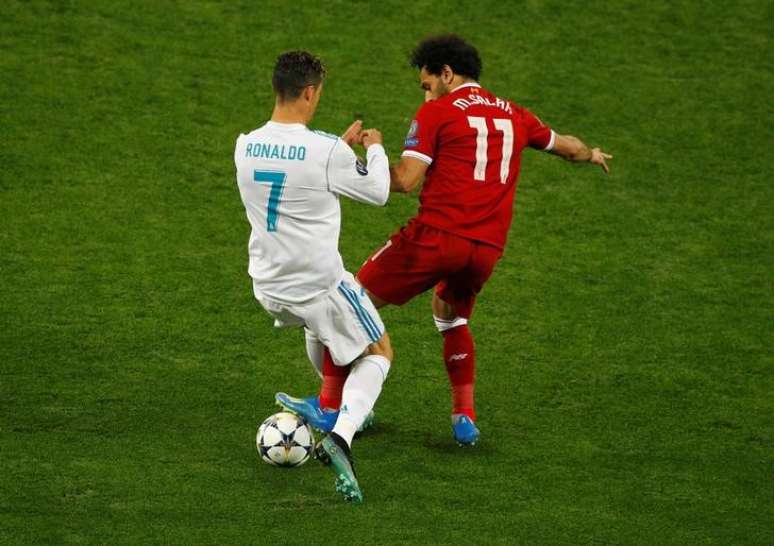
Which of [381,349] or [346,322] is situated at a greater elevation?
[346,322]

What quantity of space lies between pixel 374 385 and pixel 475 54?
1562mm

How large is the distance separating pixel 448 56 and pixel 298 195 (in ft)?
3.76

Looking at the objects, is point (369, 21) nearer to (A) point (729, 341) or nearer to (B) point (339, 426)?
(A) point (729, 341)

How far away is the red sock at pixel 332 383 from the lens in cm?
578

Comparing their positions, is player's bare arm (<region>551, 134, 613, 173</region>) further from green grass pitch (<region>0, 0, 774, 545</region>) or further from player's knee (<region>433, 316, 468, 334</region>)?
green grass pitch (<region>0, 0, 774, 545</region>)

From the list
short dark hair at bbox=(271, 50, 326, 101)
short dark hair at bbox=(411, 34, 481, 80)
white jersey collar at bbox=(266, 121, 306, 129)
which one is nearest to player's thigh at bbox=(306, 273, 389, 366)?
white jersey collar at bbox=(266, 121, 306, 129)

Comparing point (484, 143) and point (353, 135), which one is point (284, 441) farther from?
point (484, 143)

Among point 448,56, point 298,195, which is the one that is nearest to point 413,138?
point 448,56

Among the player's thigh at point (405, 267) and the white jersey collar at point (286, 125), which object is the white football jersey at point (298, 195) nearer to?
the white jersey collar at point (286, 125)

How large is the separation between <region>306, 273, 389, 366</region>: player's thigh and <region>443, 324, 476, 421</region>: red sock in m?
0.65

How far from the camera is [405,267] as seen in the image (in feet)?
19.0

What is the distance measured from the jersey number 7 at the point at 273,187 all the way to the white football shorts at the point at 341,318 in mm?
355

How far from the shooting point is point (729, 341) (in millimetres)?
7059

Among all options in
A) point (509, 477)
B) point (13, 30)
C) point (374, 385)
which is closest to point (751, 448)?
point (509, 477)
